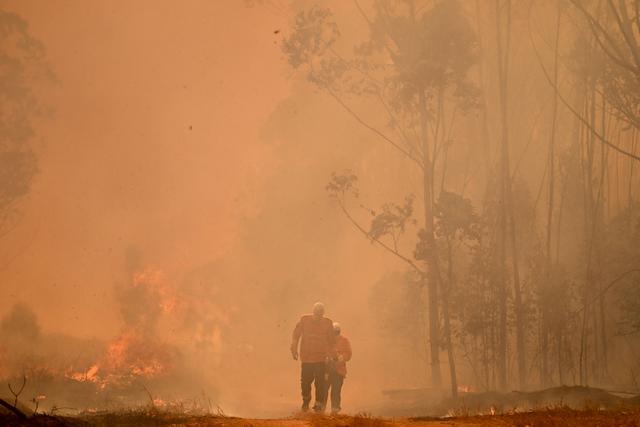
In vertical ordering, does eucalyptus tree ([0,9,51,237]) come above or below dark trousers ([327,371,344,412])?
above

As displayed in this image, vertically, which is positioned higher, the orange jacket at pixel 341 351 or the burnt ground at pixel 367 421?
the orange jacket at pixel 341 351

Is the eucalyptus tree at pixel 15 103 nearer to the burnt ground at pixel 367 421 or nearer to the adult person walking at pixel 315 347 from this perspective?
the adult person walking at pixel 315 347

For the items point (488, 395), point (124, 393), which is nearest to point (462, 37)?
point (488, 395)

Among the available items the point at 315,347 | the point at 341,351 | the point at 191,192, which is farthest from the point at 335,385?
the point at 191,192

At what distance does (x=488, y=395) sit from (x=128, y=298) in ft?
98.7

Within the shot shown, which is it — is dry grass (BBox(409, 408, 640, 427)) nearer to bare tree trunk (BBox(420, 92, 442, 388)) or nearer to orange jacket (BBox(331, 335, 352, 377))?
orange jacket (BBox(331, 335, 352, 377))

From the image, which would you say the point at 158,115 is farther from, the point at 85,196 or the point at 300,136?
the point at 300,136

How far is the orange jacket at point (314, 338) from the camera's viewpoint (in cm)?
1105

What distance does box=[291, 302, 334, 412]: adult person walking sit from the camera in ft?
36.2

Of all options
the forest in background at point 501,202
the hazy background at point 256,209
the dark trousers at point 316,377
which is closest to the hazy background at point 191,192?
the hazy background at point 256,209

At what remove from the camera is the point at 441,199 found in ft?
58.8

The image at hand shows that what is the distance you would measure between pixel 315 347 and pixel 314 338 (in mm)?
161

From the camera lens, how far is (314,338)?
11.0m

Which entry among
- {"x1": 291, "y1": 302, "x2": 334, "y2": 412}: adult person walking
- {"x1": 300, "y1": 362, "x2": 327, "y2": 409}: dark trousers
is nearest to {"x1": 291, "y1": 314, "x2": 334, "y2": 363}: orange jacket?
{"x1": 291, "y1": 302, "x2": 334, "y2": 412}: adult person walking
